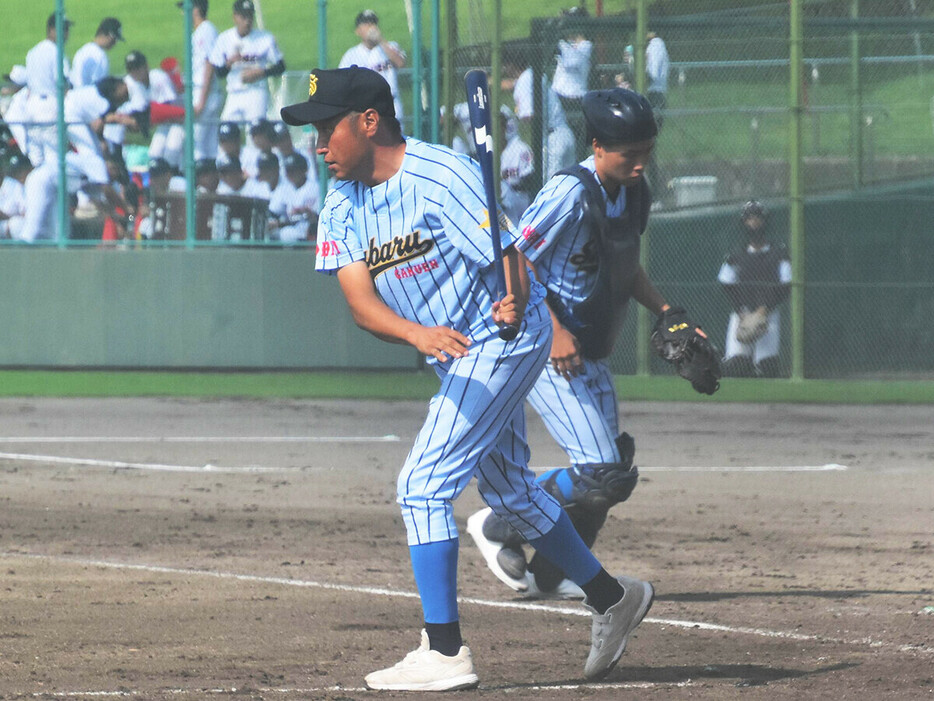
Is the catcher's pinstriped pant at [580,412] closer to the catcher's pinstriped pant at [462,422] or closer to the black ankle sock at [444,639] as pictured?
the catcher's pinstriped pant at [462,422]

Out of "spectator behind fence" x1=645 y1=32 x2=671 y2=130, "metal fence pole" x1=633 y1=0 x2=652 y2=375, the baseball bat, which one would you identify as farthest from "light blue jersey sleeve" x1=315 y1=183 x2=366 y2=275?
"spectator behind fence" x1=645 y1=32 x2=671 y2=130

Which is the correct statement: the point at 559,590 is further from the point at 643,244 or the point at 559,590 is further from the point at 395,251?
the point at 643,244

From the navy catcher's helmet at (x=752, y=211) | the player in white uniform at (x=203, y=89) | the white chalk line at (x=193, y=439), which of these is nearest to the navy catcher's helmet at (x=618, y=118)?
the white chalk line at (x=193, y=439)

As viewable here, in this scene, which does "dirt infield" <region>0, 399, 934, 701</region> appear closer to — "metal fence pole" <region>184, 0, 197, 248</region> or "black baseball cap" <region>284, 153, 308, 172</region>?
"metal fence pole" <region>184, 0, 197, 248</region>

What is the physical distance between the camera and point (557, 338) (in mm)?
5805

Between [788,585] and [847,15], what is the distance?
30.5 ft

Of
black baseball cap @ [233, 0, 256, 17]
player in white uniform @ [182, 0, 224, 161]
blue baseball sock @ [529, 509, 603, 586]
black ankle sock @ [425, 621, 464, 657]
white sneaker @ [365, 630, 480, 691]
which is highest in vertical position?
black baseball cap @ [233, 0, 256, 17]

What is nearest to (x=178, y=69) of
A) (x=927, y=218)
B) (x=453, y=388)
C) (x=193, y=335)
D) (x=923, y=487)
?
(x=193, y=335)

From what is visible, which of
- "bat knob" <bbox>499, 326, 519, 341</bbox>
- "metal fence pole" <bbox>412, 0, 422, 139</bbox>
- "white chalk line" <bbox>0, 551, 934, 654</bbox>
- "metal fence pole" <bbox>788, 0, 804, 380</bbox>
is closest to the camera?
"bat knob" <bbox>499, 326, 519, 341</bbox>

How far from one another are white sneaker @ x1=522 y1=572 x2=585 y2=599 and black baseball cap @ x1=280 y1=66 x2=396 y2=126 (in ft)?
7.78

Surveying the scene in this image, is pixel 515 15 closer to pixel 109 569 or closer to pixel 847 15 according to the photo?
pixel 847 15

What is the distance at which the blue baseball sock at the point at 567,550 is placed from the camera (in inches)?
196

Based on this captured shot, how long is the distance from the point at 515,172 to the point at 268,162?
2.26 meters

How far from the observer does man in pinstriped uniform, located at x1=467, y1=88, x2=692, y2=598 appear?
5742mm
